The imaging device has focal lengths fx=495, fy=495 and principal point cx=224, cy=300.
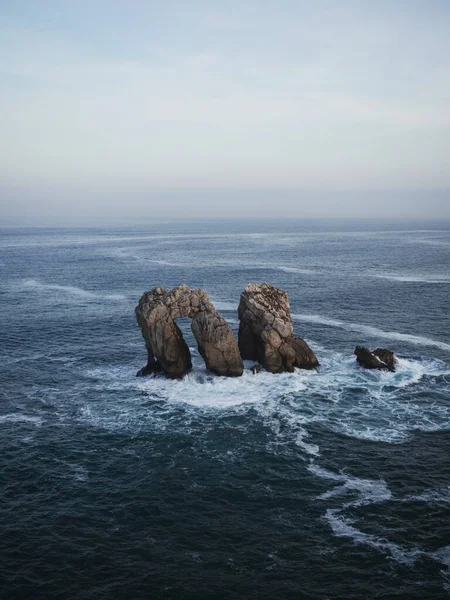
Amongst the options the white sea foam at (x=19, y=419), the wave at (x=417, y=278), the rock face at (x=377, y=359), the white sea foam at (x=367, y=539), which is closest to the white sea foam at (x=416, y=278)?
the wave at (x=417, y=278)

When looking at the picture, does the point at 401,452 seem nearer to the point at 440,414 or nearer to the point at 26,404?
the point at 440,414

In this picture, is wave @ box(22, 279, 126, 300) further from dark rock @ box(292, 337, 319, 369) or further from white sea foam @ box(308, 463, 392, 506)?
white sea foam @ box(308, 463, 392, 506)

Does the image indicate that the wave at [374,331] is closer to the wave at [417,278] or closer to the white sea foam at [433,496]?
the white sea foam at [433,496]

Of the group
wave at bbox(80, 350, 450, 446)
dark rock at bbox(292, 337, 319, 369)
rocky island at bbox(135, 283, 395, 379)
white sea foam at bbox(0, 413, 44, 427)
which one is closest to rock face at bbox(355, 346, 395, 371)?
rocky island at bbox(135, 283, 395, 379)

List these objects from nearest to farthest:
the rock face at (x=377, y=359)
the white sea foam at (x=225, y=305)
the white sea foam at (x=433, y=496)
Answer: the white sea foam at (x=433, y=496)
the rock face at (x=377, y=359)
the white sea foam at (x=225, y=305)

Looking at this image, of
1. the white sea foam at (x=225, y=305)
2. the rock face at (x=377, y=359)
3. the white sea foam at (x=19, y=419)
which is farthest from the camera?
the white sea foam at (x=225, y=305)

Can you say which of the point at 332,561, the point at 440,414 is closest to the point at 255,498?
the point at 332,561

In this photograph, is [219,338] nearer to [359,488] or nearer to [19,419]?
[19,419]
